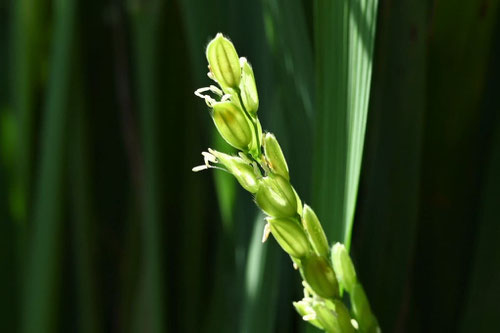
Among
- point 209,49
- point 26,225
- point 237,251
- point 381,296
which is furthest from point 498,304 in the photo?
point 26,225

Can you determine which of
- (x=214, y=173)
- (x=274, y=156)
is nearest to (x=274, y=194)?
(x=274, y=156)

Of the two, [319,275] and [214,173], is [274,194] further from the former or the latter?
[214,173]

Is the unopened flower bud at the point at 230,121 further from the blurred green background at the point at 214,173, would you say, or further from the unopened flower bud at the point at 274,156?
the blurred green background at the point at 214,173

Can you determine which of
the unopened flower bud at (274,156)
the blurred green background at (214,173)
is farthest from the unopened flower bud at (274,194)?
the blurred green background at (214,173)

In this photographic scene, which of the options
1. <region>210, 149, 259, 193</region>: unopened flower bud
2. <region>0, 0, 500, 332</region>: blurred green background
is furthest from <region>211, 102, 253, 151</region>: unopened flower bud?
<region>0, 0, 500, 332</region>: blurred green background

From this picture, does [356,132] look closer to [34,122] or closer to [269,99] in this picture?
[269,99]
